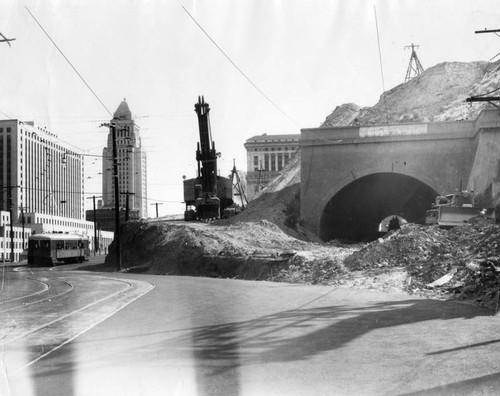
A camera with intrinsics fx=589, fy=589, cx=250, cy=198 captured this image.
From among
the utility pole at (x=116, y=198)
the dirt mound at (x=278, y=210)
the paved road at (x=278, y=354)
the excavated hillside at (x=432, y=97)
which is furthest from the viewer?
the excavated hillside at (x=432, y=97)

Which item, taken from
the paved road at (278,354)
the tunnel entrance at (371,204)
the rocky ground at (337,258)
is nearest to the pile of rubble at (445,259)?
the rocky ground at (337,258)

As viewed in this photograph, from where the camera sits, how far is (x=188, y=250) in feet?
113

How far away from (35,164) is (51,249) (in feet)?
41.9

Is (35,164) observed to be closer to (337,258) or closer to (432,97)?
(337,258)

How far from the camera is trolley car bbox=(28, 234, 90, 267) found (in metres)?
44.0

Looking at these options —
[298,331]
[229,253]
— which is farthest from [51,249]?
[298,331]

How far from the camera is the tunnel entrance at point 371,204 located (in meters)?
44.9

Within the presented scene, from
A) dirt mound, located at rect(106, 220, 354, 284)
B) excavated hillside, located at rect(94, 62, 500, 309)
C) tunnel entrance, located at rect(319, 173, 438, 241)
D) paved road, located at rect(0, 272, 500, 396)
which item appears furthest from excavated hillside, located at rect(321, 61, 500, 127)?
paved road, located at rect(0, 272, 500, 396)

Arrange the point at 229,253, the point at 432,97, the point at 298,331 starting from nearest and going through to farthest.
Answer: the point at 298,331, the point at 229,253, the point at 432,97

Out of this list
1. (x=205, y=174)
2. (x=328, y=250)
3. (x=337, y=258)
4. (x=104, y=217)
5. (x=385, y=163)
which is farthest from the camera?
(x=104, y=217)

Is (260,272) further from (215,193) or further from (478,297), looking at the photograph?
(215,193)

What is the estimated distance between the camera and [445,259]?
20.2 meters

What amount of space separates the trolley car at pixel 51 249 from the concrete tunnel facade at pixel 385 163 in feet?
61.8

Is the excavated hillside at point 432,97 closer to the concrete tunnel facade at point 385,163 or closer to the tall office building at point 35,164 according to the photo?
the concrete tunnel facade at point 385,163
